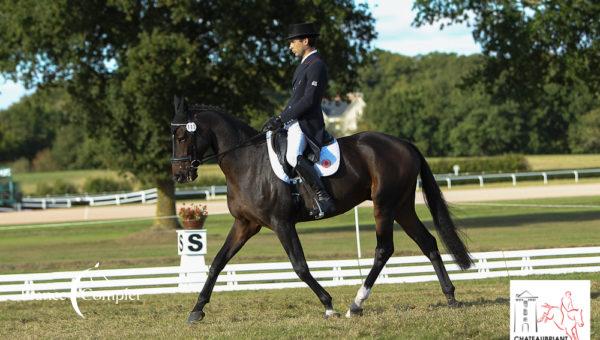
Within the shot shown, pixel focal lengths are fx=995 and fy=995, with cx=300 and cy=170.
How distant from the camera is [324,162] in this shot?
1059cm

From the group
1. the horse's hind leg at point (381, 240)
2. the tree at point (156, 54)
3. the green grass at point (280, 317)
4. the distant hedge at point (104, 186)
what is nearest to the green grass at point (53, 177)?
the distant hedge at point (104, 186)

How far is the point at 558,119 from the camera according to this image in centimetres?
8712

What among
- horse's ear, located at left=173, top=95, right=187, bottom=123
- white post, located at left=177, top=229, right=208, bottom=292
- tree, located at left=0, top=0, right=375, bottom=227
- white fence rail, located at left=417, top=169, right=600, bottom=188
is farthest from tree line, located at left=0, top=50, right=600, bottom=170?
horse's ear, located at left=173, top=95, right=187, bottom=123

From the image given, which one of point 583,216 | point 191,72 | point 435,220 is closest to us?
point 435,220

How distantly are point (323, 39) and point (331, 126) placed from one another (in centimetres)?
8180

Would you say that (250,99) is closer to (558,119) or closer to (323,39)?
(323,39)

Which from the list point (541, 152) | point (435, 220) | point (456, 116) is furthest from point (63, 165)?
point (435, 220)

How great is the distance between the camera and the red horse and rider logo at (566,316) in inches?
291

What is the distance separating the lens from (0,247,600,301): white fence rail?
15477 mm

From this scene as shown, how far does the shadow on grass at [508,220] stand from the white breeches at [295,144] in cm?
2225

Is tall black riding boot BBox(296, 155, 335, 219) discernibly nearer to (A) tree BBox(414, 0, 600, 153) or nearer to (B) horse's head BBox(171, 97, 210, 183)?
(B) horse's head BBox(171, 97, 210, 183)

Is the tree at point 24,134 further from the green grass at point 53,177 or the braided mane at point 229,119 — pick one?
the braided mane at point 229,119

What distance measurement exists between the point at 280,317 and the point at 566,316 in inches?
171

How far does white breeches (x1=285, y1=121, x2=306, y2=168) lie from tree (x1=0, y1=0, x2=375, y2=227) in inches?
754
